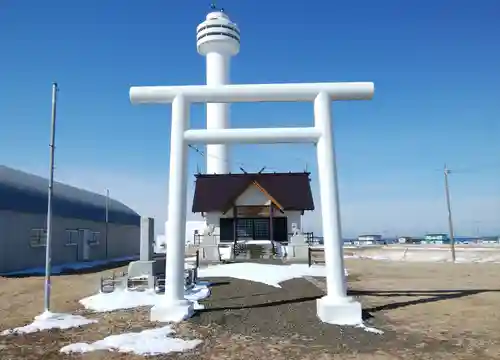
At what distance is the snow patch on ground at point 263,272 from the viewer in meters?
18.5

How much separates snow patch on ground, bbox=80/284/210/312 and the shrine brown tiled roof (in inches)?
754

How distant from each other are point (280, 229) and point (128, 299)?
22248 millimetres

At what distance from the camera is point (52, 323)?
1064 cm

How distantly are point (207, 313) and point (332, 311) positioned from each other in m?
3.42

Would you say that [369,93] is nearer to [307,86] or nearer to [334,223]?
[307,86]

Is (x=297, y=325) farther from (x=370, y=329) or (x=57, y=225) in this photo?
(x=57, y=225)

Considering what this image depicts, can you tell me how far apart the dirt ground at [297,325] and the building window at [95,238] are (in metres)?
18.4

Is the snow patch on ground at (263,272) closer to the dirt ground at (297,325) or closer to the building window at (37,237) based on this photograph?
the dirt ground at (297,325)

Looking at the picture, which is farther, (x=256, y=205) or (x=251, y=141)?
(x=256, y=205)

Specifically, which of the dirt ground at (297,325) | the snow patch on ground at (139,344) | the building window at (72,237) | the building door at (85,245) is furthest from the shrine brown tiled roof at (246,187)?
the snow patch on ground at (139,344)

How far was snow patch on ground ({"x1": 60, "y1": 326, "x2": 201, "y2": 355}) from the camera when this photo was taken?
327 inches

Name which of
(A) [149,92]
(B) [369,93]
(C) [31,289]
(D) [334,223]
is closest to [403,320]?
(D) [334,223]

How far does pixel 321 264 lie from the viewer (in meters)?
24.4

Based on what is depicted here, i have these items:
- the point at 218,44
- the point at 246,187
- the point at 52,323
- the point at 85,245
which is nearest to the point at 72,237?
the point at 85,245
